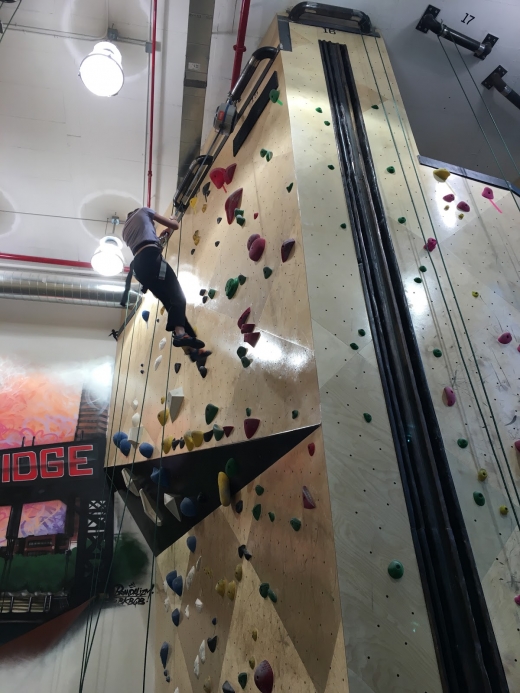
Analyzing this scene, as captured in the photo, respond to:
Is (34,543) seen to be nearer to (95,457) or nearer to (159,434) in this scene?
(95,457)

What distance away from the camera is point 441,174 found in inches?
112

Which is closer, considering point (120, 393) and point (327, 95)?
point (327, 95)

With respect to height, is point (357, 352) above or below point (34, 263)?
below

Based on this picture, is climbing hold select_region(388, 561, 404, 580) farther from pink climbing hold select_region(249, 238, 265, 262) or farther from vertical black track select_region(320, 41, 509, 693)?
pink climbing hold select_region(249, 238, 265, 262)

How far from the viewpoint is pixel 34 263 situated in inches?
229

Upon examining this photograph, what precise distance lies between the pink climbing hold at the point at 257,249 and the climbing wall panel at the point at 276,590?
1123mm

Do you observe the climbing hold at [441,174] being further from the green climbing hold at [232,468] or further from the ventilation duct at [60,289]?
the ventilation duct at [60,289]

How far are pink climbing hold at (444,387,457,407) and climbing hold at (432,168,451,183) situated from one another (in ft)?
4.65

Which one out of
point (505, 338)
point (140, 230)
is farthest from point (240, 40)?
point (505, 338)

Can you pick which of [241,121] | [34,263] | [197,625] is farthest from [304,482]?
[34,263]

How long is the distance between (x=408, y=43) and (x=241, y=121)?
5.40ft

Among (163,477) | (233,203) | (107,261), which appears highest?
(107,261)

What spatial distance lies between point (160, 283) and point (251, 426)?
1187 mm

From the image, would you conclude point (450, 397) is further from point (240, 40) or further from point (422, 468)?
point (240, 40)
